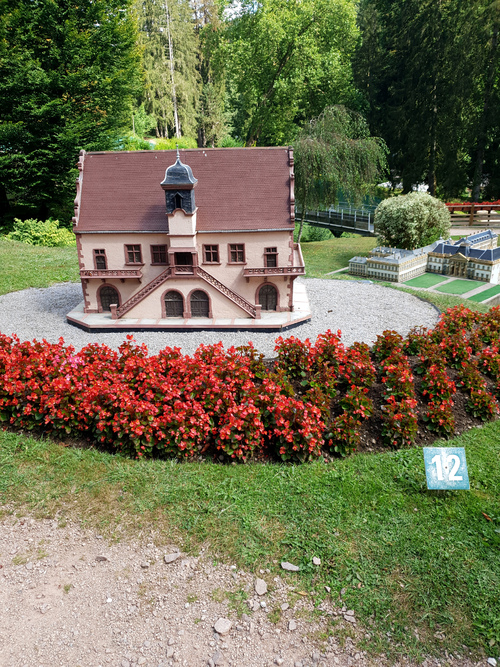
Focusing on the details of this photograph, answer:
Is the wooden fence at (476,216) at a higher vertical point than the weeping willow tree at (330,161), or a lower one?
lower

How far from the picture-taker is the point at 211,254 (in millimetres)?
19094

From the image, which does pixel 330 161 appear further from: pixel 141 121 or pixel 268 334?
pixel 141 121

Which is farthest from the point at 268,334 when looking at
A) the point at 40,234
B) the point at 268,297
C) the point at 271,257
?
the point at 40,234

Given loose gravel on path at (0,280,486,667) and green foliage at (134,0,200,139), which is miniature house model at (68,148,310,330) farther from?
green foliage at (134,0,200,139)

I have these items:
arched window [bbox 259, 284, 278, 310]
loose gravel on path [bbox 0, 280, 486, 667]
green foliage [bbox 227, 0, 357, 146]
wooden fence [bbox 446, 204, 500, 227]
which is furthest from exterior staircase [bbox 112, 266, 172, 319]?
wooden fence [bbox 446, 204, 500, 227]

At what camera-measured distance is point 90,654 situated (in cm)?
628

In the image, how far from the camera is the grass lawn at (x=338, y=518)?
687 centimetres

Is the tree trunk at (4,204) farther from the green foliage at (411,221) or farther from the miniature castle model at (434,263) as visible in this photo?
the green foliage at (411,221)

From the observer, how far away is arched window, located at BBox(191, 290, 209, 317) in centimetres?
1883

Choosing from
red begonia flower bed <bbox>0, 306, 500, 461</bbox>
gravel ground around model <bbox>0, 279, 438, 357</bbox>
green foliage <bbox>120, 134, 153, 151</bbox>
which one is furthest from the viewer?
green foliage <bbox>120, 134, 153, 151</bbox>

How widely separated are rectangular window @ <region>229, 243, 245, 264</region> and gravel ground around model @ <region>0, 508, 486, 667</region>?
12.9 m

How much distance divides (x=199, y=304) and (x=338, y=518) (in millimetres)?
12112

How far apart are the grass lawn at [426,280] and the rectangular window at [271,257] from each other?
1109cm

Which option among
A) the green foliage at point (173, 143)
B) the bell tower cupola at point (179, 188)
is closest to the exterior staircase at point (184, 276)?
the bell tower cupola at point (179, 188)
